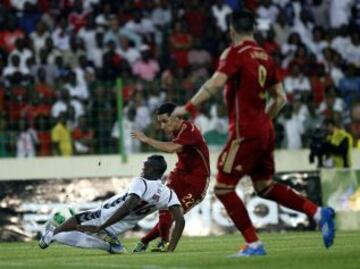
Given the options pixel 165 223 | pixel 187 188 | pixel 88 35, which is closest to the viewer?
pixel 165 223

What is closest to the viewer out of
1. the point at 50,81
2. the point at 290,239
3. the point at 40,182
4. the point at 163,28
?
the point at 290,239

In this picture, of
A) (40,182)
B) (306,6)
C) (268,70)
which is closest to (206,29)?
(306,6)

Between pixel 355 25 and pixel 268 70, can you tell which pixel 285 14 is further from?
pixel 268 70

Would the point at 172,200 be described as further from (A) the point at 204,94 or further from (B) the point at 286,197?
(A) the point at 204,94

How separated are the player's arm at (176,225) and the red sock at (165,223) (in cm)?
92

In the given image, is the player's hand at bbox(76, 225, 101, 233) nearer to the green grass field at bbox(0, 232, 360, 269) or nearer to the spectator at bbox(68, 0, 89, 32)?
the green grass field at bbox(0, 232, 360, 269)

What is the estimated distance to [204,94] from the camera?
1291cm

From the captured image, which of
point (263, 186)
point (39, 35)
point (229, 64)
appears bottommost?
point (263, 186)

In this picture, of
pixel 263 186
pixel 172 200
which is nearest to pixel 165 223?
pixel 172 200

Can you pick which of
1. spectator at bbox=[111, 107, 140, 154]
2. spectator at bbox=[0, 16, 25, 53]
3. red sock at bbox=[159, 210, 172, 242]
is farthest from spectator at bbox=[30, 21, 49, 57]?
red sock at bbox=[159, 210, 172, 242]

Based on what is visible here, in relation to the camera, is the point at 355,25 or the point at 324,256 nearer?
the point at 324,256

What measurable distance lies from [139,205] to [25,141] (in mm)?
7578

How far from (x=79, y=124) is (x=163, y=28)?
17.2 feet

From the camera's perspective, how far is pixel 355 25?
29375mm
